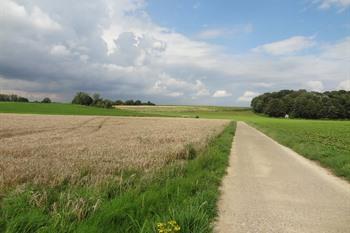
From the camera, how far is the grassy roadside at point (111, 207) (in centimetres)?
541

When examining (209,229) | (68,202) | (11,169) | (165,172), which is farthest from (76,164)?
(209,229)

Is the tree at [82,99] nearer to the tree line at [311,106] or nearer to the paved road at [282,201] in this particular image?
the tree line at [311,106]

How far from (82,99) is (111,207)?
156 m

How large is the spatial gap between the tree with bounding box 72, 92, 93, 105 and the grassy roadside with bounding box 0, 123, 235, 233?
494 feet

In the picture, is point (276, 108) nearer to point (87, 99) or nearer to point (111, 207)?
point (87, 99)

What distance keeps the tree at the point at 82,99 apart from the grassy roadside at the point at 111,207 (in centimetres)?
15052

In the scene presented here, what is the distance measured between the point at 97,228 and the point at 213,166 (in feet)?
27.5

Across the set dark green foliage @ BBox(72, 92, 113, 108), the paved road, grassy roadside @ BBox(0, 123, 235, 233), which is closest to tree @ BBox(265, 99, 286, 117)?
dark green foliage @ BBox(72, 92, 113, 108)

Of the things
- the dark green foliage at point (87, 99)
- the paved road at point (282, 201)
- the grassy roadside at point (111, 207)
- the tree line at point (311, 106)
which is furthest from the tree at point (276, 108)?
the grassy roadside at point (111, 207)

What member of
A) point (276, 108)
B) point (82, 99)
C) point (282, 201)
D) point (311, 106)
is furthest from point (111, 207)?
point (82, 99)

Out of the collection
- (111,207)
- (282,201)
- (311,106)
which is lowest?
(282,201)

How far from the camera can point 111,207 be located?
6.19m

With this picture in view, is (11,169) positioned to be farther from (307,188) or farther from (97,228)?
(307,188)

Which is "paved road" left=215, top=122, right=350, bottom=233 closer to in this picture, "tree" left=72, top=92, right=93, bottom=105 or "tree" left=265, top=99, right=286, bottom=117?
"tree" left=265, top=99, right=286, bottom=117
